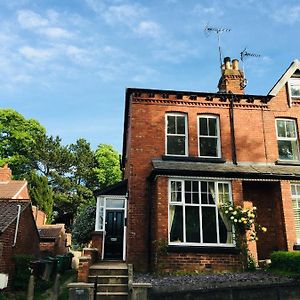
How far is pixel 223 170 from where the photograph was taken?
1256cm

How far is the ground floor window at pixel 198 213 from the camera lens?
38.8ft

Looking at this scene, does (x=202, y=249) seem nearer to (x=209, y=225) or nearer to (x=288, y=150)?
(x=209, y=225)

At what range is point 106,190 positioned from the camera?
15.0m

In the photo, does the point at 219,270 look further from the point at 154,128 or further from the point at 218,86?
the point at 218,86

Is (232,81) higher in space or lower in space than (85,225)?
higher

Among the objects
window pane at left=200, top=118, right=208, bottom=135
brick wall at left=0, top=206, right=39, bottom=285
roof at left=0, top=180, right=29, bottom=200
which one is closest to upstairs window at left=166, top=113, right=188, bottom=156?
window pane at left=200, top=118, right=208, bottom=135

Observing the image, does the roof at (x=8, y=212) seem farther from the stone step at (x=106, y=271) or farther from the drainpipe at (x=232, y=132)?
the drainpipe at (x=232, y=132)

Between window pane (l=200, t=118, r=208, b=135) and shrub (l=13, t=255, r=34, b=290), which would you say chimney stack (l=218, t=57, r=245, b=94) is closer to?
window pane (l=200, t=118, r=208, b=135)

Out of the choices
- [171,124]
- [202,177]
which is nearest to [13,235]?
[202,177]

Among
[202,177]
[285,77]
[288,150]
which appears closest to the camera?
[202,177]

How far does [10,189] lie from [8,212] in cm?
1290

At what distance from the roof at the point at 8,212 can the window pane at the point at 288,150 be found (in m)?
11.6

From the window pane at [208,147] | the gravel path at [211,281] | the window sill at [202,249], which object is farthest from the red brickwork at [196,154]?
the gravel path at [211,281]

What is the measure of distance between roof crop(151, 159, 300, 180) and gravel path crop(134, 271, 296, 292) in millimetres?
3656
